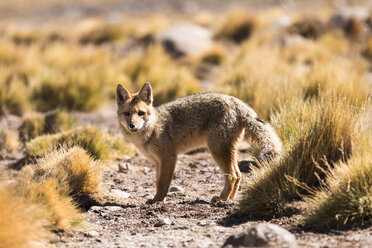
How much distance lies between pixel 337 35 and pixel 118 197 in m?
12.9

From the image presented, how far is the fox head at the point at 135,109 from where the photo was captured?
6.02 meters

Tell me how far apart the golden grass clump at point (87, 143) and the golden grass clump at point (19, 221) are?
283cm

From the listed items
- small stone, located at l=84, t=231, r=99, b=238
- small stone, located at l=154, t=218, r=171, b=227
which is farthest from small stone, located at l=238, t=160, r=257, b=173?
small stone, located at l=84, t=231, r=99, b=238

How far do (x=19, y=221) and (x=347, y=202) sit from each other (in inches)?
109

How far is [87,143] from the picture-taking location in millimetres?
7449

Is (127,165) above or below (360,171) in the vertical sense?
below

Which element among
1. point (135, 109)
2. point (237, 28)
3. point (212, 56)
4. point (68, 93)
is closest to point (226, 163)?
point (135, 109)

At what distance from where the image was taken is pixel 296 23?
18297mm

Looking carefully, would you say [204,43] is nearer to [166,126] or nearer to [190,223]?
[166,126]

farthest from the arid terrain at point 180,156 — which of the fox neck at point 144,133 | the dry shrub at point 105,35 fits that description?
the dry shrub at point 105,35

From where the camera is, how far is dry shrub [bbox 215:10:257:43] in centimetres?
1898

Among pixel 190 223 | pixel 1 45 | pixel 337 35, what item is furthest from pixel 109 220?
pixel 337 35

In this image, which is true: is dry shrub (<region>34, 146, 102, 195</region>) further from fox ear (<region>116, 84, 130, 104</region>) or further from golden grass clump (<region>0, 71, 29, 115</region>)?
golden grass clump (<region>0, 71, 29, 115</region>)

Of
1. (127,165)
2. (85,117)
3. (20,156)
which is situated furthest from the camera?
(85,117)
